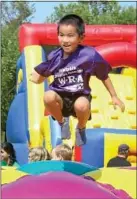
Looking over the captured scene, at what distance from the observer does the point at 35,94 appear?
22.0 feet

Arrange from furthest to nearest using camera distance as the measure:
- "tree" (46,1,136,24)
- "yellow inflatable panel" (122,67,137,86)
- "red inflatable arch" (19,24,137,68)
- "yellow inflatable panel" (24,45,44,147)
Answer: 1. "tree" (46,1,136,24)
2. "yellow inflatable panel" (122,67,137,86)
3. "red inflatable arch" (19,24,137,68)
4. "yellow inflatable panel" (24,45,44,147)

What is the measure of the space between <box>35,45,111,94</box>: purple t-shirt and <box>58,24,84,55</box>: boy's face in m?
0.09

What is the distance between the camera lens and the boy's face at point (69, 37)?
2.52 metres

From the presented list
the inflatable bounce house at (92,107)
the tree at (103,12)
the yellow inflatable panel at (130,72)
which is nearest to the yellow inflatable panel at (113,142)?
the inflatable bounce house at (92,107)

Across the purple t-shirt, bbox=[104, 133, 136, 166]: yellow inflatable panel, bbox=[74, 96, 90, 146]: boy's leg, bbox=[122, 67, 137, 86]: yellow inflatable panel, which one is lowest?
bbox=[104, 133, 136, 166]: yellow inflatable panel

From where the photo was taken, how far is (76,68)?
2682mm

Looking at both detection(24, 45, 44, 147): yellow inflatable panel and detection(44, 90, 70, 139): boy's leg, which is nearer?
detection(44, 90, 70, 139): boy's leg

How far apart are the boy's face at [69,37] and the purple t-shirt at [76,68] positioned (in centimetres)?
9

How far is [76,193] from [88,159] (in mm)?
4362

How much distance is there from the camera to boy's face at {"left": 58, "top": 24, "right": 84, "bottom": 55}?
252 cm

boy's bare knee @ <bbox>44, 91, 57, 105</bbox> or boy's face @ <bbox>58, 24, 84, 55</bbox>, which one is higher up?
boy's face @ <bbox>58, 24, 84, 55</bbox>

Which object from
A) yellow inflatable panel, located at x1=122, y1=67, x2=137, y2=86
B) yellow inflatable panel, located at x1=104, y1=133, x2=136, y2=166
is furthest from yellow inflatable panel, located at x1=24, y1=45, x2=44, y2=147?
yellow inflatable panel, located at x1=122, y1=67, x2=137, y2=86

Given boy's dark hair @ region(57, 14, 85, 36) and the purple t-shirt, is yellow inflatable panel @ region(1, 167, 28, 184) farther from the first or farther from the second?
boy's dark hair @ region(57, 14, 85, 36)

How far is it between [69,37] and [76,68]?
0.64 feet
